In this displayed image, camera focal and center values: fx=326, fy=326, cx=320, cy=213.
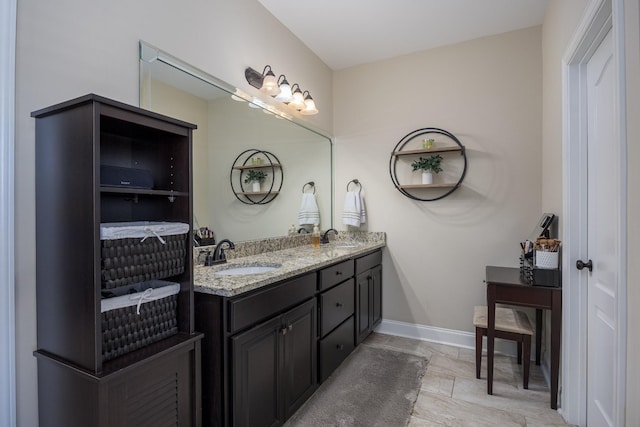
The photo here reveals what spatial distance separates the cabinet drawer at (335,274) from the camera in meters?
2.10

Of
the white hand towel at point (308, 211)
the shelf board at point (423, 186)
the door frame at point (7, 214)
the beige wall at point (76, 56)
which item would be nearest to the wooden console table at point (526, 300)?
the shelf board at point (423, 186)

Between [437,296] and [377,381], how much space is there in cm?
108

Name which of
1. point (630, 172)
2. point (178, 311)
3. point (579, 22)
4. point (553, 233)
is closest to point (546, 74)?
point (579, 22)

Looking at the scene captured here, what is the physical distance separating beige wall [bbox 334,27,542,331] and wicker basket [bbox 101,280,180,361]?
2.28 meters

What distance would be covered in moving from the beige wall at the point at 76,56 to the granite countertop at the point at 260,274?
612 mm

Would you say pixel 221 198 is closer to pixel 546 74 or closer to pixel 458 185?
pixel 458 185

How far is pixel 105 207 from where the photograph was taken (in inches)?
52.2

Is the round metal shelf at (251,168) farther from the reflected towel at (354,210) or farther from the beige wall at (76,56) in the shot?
the reflected towel at (354,210)

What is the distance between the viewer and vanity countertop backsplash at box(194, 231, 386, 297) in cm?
143

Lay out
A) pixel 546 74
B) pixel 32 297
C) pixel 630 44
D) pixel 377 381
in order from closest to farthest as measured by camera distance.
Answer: pixel 630 44 → pixel 32 297 → pixel 377 381 → pixel 546 74

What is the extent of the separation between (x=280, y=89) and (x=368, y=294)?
6.11ft

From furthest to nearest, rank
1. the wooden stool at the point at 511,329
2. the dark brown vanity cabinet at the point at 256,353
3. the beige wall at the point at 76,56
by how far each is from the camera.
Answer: the wooden stool at the point at 511,329, the dark brown vanity cabinet at the point at 256,353, the beige wall at the point at 76,56

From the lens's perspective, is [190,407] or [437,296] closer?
[190,407]

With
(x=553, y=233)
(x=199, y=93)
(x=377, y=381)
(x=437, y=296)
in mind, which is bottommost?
(x=377, y=381)
